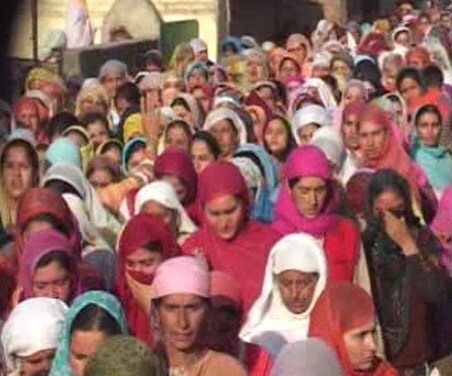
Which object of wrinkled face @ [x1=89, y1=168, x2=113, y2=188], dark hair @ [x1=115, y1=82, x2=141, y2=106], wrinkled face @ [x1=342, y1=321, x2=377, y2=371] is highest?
dark hair @ [x1=115, y1=82, x2=141, y2=106]

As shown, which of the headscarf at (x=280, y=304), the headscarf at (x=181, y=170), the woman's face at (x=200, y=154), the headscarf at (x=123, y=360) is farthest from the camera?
the woman's face at (x=200, y=154)

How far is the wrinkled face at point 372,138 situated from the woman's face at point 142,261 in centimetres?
361

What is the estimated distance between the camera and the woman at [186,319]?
6.95 m

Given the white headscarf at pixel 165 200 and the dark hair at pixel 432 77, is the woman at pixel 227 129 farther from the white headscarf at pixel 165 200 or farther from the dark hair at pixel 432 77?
the dark hair at pixel 432 77

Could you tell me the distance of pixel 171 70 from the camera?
1877 cm

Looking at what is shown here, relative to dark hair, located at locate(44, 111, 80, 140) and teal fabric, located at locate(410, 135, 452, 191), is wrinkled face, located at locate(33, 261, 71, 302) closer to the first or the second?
teal fabric, located at locate(410, 135, 452, 191)

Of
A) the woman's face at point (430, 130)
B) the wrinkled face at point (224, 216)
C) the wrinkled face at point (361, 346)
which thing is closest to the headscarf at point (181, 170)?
the wrinkled face at point (224, 216)

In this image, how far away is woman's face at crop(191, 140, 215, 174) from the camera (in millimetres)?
11398

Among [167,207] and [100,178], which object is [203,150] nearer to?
[100,178]

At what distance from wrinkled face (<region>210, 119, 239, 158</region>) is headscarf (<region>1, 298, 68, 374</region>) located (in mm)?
4784

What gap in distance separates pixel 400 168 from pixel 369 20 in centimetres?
2695

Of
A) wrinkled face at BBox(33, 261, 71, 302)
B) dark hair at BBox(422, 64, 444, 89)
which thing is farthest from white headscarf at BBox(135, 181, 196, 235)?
dark hair at BBox(422, 64, 444, 89)

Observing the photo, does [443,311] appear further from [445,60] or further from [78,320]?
[445,60]

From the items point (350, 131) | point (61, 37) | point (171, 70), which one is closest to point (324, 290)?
point (350, 131)
